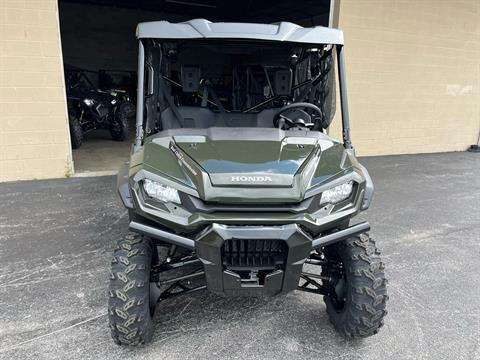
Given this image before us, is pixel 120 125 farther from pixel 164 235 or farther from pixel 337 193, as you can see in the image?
pixel 337 193

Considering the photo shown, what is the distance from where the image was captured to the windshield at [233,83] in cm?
263

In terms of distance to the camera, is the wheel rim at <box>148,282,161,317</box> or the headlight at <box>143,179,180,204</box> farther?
the wheel rim at <box>148,282,161,317</box>

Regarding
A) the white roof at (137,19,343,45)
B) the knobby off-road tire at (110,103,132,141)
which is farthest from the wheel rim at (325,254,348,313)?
the knobby off-road tire at (110,103,132,141)

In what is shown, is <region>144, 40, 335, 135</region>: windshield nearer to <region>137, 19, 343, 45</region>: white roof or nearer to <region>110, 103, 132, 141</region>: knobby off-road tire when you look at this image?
<region>137, 19, 343, 45</region>: white roof

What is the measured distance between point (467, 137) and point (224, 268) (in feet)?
30.1

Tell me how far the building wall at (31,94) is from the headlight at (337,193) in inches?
171

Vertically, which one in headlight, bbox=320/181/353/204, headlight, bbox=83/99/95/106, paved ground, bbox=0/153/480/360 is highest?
headlight, bbox=320/181/353/204

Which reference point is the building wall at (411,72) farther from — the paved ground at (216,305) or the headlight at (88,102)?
the headlight at (88,102)

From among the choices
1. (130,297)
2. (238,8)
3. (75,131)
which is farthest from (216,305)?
(238,8)

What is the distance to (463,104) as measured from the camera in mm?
8672

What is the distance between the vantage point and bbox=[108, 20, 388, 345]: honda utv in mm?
1730

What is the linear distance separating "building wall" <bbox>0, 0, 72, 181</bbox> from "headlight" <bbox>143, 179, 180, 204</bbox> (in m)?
3.86

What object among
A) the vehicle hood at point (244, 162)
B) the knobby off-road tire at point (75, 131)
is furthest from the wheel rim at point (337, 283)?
the knobby off-road tire at point (75, 131)

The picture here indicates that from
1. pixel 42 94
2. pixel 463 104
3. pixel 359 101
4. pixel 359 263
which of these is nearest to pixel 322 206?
pixel 359 263
